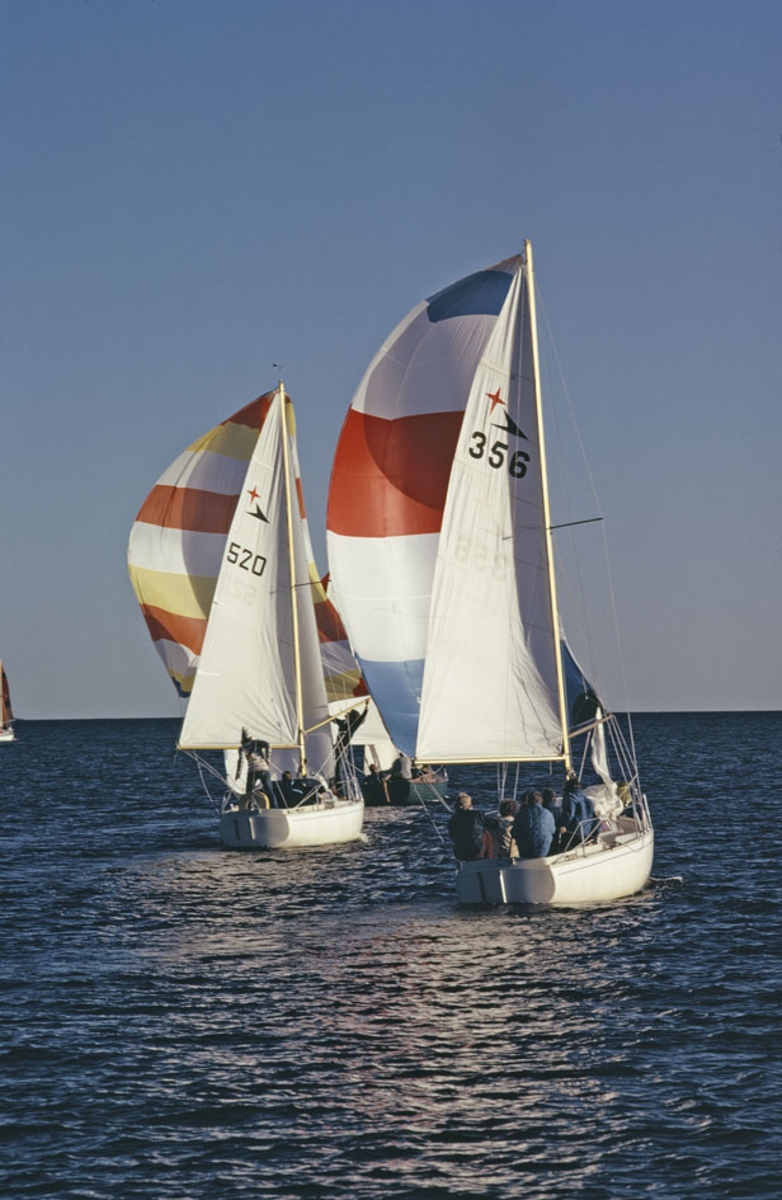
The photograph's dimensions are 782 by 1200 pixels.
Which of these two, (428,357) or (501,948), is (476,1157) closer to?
(501,948)

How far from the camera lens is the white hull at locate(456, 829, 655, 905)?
23703mm

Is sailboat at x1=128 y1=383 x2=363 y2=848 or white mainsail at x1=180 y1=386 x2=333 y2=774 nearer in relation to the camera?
sailboat at x1=128 y1=383 x2=363 y2=848

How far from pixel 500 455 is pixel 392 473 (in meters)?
2.67

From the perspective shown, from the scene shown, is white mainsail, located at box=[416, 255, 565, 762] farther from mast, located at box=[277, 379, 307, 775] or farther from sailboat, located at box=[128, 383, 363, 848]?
mast, located at box=[277, 379, 307, 775]

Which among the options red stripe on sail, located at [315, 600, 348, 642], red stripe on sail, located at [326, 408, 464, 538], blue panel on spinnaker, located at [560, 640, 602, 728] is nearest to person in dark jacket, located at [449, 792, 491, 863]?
blue panel on spinnaker, located at [560, 640, 602, 728]

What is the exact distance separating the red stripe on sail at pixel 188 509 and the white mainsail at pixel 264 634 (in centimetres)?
418

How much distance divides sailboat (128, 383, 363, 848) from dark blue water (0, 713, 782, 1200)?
282 cm

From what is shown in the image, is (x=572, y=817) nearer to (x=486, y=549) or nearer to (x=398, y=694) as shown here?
(x=398, y=694)

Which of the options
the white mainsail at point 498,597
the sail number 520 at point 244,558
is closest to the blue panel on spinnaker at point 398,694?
the white mainsail at point 498,597

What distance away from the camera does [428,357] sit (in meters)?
26.8

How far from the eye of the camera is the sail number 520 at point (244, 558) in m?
38.9

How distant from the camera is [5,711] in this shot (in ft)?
484

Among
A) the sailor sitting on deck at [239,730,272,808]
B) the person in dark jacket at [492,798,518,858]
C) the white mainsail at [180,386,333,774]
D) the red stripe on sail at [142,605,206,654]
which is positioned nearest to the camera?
the person in dark jacket at [492,798,518,858]

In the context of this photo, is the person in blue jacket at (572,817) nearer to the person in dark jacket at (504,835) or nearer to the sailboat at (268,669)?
the person in dark jacket at (504,835)
